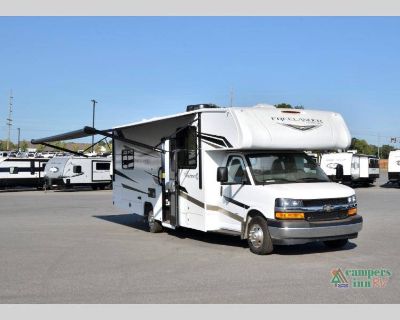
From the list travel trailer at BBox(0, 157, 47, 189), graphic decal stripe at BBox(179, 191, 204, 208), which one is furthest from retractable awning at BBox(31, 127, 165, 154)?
travel trailer at BBox(0, 157, 47, 189)

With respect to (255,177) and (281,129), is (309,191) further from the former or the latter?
(281,129)

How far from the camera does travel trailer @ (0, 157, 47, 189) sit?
37750 mm

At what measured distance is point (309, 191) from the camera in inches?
391

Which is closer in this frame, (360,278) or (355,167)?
(360,278)

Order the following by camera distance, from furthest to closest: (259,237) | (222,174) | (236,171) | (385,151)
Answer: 1. (385,151)
2. (236,171)
3. (222,174)
4. (259,237)

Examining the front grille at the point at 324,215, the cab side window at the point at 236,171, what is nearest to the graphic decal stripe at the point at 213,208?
the cab side window at the point at 236,171

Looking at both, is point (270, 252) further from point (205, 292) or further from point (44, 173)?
point (44, 173)

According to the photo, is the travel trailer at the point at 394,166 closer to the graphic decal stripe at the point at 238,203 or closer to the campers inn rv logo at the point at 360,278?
the graphic decal stripe at the point at 238,203

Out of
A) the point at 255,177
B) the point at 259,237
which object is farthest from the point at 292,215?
the point at 255,177

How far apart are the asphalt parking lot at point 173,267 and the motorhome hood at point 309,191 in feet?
3.72

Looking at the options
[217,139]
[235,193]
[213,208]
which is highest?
[217,139]

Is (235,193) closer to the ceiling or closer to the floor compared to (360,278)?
closer to the ceiling

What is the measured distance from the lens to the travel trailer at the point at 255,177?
32.3ft

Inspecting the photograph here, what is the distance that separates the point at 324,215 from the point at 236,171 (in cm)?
208
